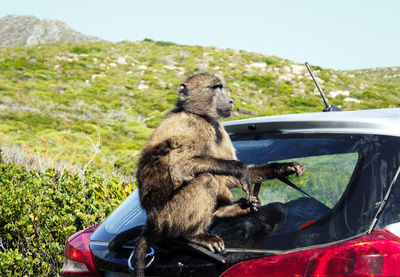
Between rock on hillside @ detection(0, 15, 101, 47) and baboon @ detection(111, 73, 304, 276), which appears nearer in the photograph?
baboon @ detection(111, 73, 304, 276)

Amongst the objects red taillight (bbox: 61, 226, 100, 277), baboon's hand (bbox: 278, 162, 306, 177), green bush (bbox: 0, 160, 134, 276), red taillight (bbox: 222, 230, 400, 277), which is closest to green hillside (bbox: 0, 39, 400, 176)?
green bush (bbox: 0, 160, 134, 276)

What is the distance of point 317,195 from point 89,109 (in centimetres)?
2242

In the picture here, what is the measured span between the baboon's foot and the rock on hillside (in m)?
113

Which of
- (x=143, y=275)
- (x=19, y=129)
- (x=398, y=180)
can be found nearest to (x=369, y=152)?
(x=398, y=180)

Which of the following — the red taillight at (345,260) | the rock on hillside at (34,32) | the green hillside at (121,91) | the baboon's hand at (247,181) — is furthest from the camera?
the rock on hillside at (34,32)

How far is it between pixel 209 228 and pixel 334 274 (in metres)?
0.98

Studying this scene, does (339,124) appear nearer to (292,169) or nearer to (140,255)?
(292,169)

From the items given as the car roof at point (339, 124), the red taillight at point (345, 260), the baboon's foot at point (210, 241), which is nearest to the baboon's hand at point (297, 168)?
the car roof at point (339, 124)

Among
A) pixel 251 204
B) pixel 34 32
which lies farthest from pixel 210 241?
pixel 34 32

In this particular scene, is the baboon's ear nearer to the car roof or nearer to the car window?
the car roof

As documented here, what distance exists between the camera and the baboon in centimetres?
195

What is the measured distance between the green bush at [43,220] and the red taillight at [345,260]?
9.28ft

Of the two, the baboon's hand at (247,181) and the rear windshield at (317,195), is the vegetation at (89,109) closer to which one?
the baboon's hand at (247,181)

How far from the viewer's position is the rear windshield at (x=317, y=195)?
1370mm
